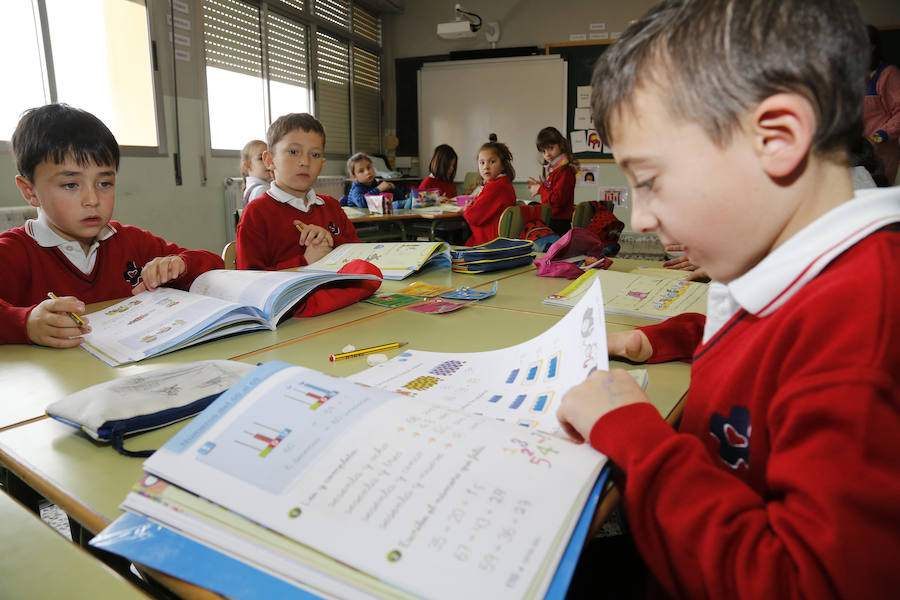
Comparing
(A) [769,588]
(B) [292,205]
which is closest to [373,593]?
(A) [769,588]

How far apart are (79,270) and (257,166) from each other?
8.38 feet

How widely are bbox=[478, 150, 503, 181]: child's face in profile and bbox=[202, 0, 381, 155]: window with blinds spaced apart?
213 cm

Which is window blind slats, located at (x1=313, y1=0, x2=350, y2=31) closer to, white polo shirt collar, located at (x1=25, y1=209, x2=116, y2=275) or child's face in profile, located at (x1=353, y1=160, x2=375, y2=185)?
child's face in profile, located at (x1=353, y1=160, x2=375, y2=185)

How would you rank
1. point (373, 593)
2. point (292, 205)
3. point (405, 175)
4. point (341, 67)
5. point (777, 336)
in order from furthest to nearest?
point (405, 175) → point (341, 67) → point (292, 205) → point (777, 336) → point (373, 593)

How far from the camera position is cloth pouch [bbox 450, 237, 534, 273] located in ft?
5.38

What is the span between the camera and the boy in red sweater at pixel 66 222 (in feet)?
4.05

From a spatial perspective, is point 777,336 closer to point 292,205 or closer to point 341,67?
point 292,205

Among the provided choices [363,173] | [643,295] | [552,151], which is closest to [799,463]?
[643,295]

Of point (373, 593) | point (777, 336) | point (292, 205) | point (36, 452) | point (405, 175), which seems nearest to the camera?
point (373, 593)

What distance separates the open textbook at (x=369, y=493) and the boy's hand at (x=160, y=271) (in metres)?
0.77

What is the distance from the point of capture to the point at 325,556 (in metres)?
0.38

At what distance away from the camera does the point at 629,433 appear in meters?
0.47

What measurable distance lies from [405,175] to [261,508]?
6.66 m

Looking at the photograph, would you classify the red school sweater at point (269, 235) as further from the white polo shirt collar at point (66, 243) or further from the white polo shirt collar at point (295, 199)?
the white polo shirt collar at point (66, 243)
